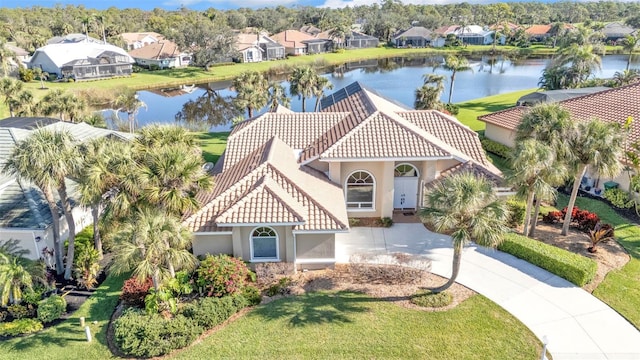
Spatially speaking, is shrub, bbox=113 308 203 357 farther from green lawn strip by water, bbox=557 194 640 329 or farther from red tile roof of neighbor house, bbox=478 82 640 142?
red tile roof of neighbor house, bbox=478 82 640 142

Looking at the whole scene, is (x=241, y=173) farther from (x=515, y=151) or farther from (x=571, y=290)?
(x=571, y=290)

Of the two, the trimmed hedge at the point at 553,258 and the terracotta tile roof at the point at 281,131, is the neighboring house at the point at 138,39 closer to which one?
the terracotta tile roof at the point at 281,131

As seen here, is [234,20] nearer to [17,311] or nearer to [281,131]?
[281,131]

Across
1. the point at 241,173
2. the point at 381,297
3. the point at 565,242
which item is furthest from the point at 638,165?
the point at 241,173

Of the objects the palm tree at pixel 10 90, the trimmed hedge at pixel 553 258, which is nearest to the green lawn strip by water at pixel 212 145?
the palm tree at pixel 10 90

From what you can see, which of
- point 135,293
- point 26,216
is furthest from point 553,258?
point 26,216

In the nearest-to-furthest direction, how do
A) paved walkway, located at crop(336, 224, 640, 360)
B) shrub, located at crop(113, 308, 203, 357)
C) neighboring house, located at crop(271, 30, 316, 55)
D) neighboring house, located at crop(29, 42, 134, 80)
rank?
1. shrub, located at crop(113, 308, 203, 357)
2. paved walkway, located at crop(336, 224, 640, 360)
3. neighboring house, located at crop(29, 42, 134, 80)
4. neighboring house, located at crop(271, 30, 316, 55)

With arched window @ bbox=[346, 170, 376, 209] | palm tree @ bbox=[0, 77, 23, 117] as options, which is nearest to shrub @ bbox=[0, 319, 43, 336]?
arched window @ bbox=[346, 170, 376, 209]
